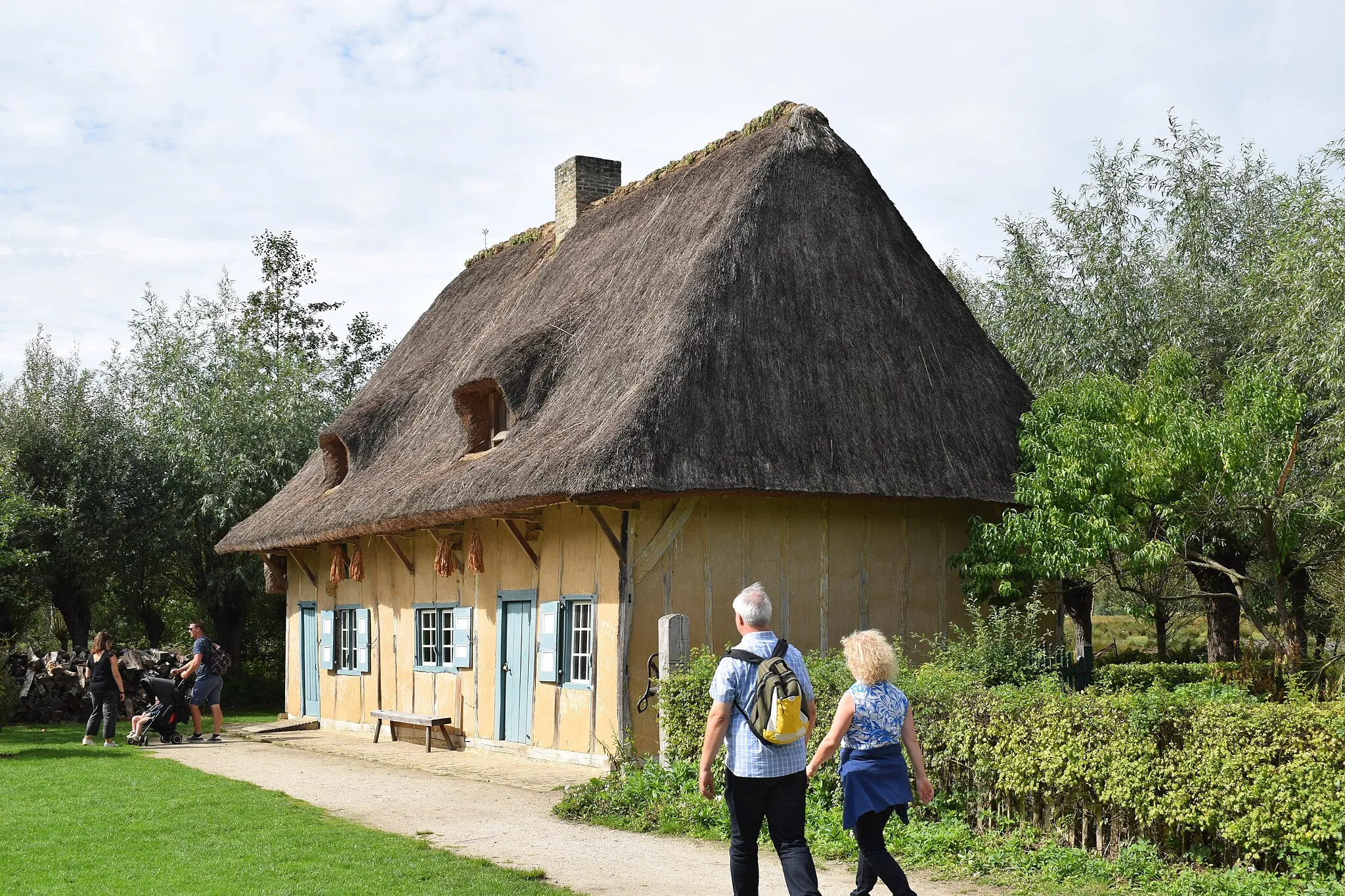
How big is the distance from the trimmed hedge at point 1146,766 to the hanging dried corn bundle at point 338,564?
38.0 ft

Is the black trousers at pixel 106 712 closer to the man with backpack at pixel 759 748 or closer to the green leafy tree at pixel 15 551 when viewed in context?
the green leafy tree at pixel 15 551

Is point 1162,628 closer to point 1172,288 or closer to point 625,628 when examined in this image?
point 1172,288

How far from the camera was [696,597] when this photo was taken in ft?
43.6

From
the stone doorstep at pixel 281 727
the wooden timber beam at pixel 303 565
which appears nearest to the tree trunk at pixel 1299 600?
the stone doorstep at pixel 281 727

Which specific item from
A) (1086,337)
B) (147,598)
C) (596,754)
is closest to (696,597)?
(596,754)

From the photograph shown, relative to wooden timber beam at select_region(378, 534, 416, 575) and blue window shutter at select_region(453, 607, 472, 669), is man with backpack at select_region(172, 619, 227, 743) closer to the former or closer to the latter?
wooden timber beam at select_region(378, 534, 416, 575)

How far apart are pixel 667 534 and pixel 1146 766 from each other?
661 cm

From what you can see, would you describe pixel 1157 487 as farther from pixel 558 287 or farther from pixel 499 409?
pixel 558 287

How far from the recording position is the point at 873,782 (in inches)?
250

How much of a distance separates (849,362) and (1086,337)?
7.92 meters

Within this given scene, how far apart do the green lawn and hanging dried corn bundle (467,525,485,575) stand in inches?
141

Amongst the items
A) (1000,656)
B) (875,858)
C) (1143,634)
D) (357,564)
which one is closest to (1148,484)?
(1000,656)

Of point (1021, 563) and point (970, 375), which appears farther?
point (970, 375)

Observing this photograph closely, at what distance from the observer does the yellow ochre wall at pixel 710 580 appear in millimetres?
13164
